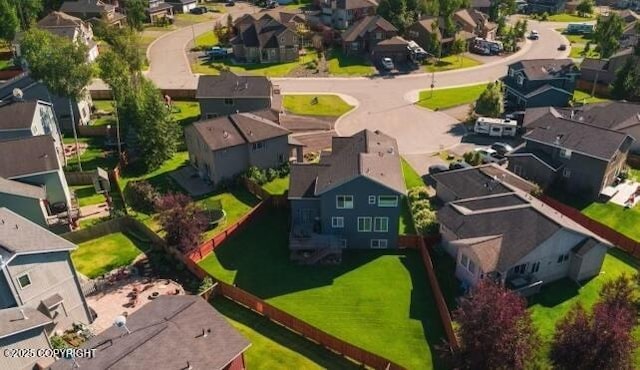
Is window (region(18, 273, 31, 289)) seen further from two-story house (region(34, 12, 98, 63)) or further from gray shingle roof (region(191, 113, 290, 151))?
two-story house (region(34, 12, 98, 63))

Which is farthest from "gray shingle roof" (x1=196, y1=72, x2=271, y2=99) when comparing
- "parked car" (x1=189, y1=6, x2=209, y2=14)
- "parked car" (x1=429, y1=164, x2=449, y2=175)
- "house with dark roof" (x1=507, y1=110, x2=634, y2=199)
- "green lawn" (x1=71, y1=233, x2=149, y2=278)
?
"parked car" (x1=189, y1=6, x2=209, y2=14)

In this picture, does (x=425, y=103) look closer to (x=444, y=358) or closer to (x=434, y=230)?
(x=434, y=230)

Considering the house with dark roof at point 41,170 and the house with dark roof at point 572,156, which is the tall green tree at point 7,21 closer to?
the house with dark roof at point 41,170

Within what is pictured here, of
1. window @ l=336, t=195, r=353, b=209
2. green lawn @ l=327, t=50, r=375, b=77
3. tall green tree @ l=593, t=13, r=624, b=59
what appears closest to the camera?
window @ l=336, t=195, r=353, b=209

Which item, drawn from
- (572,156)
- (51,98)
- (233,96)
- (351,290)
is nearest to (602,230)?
(572,156)

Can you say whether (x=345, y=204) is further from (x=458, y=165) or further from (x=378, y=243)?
(x=458, y=165)

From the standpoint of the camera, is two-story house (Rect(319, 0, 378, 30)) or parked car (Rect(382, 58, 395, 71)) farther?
two-story house (Rect(319, 0, 378, 30))
